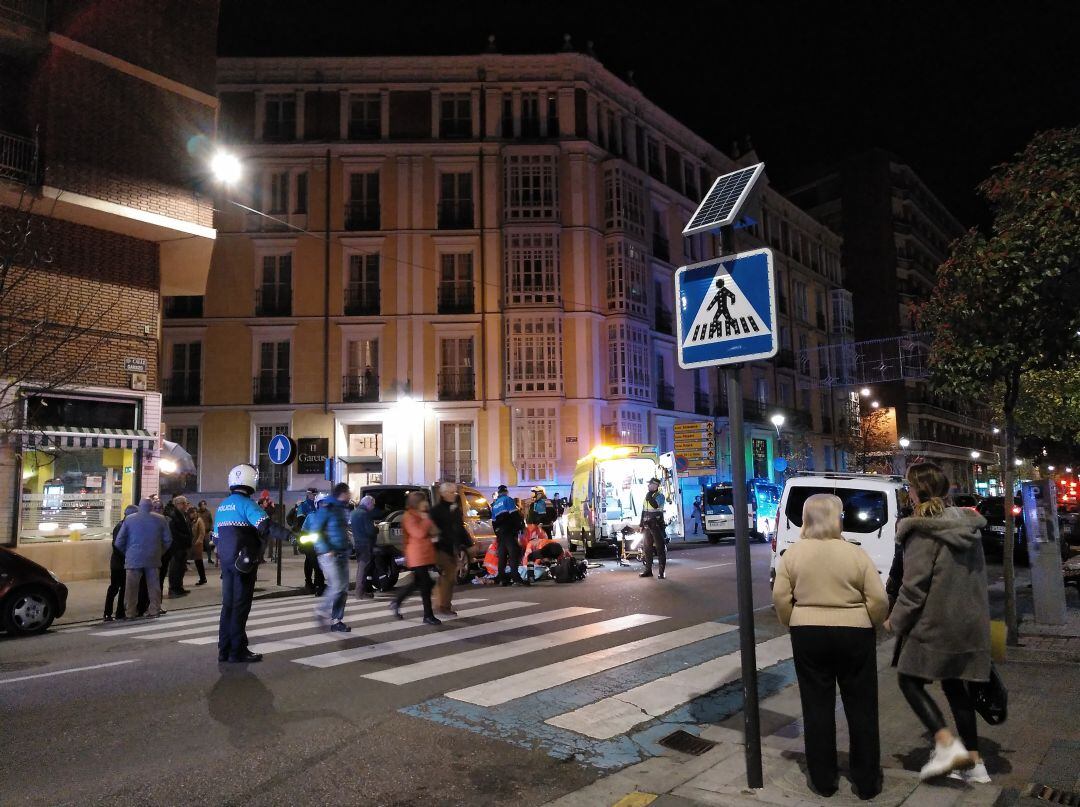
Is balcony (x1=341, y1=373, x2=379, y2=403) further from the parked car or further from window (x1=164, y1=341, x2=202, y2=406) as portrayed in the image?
the parked car

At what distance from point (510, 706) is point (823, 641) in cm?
286

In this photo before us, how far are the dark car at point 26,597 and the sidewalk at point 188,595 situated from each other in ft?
3.64

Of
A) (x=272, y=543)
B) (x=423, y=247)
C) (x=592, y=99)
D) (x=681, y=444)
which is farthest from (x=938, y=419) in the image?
(x=272, y=543)

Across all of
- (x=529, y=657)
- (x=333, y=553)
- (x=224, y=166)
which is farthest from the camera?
(x=224, y=166)

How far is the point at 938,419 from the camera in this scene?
64.7 metres

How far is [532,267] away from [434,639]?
25634 millimetres

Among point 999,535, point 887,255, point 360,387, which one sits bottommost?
point 999,535

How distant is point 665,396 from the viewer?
37031 millimetres

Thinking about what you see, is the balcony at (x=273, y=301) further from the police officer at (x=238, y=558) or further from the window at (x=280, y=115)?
the police officer at (x=238, y=558)

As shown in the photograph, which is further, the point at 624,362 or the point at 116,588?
the point at 624,362

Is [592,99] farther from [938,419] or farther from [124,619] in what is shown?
[938,419]

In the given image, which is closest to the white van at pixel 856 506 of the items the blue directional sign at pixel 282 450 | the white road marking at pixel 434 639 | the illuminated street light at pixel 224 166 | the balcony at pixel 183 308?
the white road marking at pixel 434 639

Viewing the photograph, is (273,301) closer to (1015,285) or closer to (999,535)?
(999,535)

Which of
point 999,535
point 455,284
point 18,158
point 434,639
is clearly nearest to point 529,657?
point 434,639
